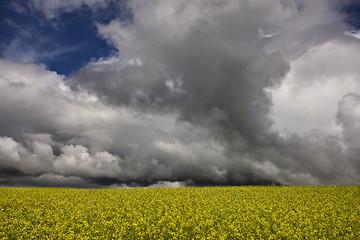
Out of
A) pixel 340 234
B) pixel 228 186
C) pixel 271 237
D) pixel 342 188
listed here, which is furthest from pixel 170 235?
pixel 342 188

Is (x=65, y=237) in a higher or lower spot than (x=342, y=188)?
lower

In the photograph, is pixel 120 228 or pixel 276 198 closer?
pixel 120 228

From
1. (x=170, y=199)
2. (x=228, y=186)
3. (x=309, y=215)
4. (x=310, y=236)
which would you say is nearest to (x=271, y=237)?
(x=310, y=236)

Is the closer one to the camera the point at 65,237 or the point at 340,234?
the point at 65,237

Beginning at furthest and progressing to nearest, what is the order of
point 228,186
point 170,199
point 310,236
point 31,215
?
1. point 228,186
2. point 170,199
3. point 31,215
4. point 310,236

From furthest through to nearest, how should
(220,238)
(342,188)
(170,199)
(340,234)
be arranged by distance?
(342,188), (170,199), (340,234), (220,238)

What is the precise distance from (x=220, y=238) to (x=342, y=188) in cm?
3214

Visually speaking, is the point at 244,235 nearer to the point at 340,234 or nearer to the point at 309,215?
the point at 340,234

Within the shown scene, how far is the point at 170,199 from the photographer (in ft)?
93.4

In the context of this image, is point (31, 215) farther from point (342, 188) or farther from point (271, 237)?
point (342, 188)

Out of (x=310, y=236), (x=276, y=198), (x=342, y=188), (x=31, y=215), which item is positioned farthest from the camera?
(x=342, y=188)

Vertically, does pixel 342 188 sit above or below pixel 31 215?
above

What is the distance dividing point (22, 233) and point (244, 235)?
14727 mm

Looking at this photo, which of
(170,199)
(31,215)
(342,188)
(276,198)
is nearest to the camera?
(31,215)
